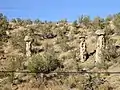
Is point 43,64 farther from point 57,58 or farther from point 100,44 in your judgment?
point 100,44

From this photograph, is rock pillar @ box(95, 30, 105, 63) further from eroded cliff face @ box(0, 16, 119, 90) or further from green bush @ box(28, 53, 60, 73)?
green bush @ box(28, 53, 60, 73)

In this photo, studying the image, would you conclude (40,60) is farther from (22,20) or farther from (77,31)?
(22,20)

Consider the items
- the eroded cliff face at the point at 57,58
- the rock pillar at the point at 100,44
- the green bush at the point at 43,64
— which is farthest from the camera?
the rock pillar at the point at 100,44

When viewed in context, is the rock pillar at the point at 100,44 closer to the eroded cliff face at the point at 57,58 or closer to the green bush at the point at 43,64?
the eroded cliff face at the point at 57,58

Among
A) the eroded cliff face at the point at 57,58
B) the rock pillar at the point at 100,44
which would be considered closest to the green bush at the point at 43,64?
the eroded cliff face at the point at 57,58

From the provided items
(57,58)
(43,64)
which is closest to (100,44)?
(57,58)

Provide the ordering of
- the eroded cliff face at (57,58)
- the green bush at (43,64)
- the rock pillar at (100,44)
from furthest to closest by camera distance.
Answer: the rock pillar at (100,44), the green bush at (43,64), the eroded cliff face at (57,58)

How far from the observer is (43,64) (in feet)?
78.3

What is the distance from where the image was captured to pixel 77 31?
37312 mm

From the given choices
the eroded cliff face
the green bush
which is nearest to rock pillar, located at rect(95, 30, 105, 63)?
the eroded cliff face

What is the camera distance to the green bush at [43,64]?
23531 mm

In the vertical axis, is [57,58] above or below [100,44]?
below

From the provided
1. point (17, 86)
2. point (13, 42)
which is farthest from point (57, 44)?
point (17, 86)

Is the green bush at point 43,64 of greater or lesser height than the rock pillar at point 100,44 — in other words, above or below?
below
